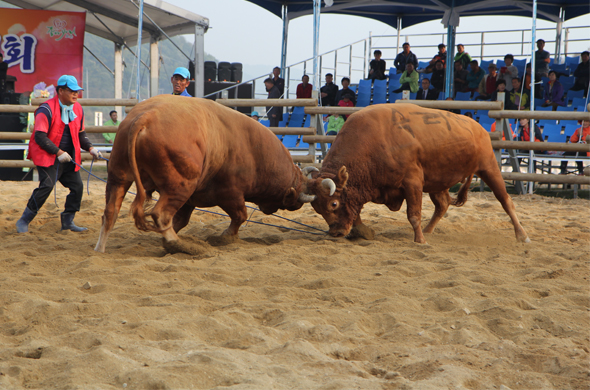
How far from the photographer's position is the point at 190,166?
450 cm

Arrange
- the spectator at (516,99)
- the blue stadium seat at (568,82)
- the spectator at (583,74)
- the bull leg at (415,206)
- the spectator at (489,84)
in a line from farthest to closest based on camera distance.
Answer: the blue stadium seat at (568,82)
the spectator at (583,74)
the spectator at (489,84)
the spectator at (516,99)
the bull leg at (415,206)

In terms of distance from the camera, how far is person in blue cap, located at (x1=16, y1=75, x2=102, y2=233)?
5.61 metres

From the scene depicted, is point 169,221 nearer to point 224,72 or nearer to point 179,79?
point 179,79

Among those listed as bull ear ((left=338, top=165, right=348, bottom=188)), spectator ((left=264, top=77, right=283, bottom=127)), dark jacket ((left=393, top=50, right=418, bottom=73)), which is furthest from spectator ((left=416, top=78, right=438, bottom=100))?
bull ear ((left=338, top=165, right=348, bottom=188))

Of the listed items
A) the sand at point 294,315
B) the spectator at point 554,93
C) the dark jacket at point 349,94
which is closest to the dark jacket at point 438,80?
the dark jacket at point 349,94

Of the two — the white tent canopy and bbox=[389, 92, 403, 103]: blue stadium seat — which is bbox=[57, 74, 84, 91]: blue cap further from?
bbox=[389, 92, 403, 103]: blue stadium seat

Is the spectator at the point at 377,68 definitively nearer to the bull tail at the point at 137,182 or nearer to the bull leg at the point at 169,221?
the bull leg at the point at 169,221

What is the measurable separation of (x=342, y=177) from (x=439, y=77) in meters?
9.69

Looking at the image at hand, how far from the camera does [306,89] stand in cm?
1431

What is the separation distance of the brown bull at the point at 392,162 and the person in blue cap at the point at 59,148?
2.61 meters

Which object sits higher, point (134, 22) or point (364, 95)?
point (134, 22)

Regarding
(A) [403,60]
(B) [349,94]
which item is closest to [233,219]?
(B) [349,94]

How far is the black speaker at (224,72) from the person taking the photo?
17344mm

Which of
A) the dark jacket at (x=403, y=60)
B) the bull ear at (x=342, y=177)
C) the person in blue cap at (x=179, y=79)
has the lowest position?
the bull ear at (x=342, y=177)
